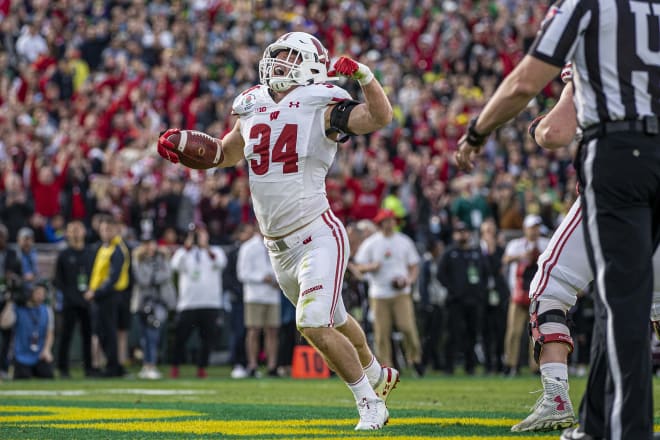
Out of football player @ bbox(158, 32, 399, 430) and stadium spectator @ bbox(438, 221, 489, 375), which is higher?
football player @ bbox(158, 32, 399, 430)

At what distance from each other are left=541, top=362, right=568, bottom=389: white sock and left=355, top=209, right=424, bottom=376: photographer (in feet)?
28.2

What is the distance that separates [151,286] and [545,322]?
9.99 meters

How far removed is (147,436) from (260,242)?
9355 millimetres

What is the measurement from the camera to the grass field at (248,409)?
647 centimetres

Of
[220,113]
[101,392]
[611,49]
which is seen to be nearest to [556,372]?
[611,49]

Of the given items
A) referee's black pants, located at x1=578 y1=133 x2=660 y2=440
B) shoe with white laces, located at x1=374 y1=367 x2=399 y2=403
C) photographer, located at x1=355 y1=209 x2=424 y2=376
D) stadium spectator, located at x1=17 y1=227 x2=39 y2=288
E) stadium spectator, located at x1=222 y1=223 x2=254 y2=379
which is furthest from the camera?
stadium spectator, located at x1=222 y1=223 x2=254 y2=379

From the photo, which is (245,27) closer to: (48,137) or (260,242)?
(48,137)

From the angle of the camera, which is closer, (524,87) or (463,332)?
(524,87)

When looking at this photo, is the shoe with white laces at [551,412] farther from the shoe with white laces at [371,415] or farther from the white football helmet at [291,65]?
the white football helmet at [291,65]

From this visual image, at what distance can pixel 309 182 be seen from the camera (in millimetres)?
7086

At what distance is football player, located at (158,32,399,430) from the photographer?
22.1ft

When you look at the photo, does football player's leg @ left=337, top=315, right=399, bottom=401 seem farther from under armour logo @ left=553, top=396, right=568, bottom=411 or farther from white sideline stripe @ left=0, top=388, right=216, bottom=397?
white sideline stripe @ left=0, top=388, right=216, bottom=397

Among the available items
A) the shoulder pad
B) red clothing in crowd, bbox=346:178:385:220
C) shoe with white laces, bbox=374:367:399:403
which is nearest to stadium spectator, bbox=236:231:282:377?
red clothing in crowd, bbox=346:178:385:220

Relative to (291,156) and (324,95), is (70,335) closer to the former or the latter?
(291,156)
